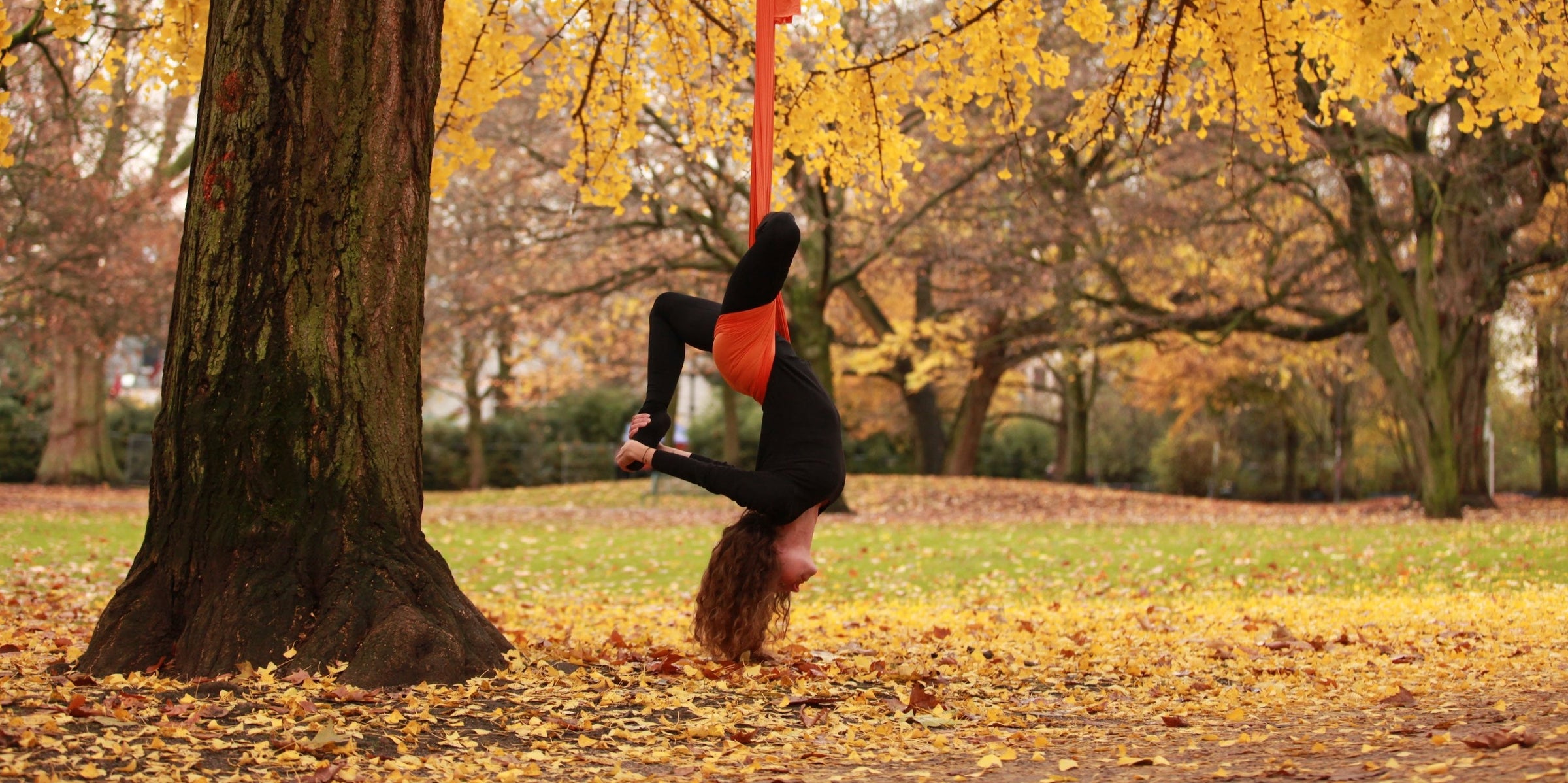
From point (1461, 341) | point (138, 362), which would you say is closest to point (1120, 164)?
point (1461, 341)

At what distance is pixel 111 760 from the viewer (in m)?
3.46

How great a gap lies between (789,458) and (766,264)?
78 centimetres

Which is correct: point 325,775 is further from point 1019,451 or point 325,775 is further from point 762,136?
point 1019,451

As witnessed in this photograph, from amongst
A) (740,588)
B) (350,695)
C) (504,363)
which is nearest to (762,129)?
(740,588)

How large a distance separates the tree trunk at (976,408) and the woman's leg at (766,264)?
2121 cm

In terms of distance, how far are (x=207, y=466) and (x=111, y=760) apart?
133 cm

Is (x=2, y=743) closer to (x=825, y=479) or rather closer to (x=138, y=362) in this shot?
(x=825, y=479)

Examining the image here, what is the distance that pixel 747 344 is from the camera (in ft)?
15.7

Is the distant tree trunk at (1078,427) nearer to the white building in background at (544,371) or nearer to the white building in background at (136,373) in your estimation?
the white building in background at (544,371)

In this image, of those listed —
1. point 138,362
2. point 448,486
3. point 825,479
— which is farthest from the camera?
point 138,362

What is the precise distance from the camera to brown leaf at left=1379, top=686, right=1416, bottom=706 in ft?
15.2

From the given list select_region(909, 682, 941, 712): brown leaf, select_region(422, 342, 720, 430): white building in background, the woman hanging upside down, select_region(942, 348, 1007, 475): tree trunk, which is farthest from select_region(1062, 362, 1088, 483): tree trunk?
select_region(909, 682, 941, 712): brown leaf

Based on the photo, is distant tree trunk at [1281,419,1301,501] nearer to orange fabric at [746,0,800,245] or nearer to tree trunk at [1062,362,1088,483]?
tree trunk at [1062,362,1088,483]

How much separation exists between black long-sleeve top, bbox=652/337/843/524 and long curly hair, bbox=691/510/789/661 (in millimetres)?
155
